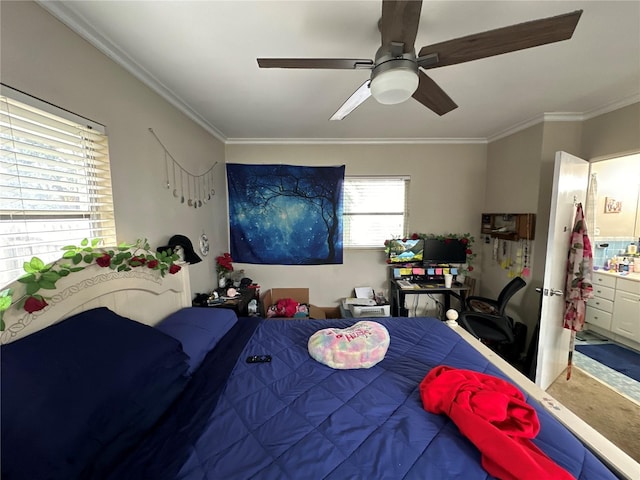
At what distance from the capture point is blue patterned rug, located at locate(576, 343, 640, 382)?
2.48m

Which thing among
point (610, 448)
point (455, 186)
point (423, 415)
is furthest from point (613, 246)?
point (423, 415)

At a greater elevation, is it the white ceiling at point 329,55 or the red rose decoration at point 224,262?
the white ceiling at point 329,55

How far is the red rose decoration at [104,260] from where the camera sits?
1236mm

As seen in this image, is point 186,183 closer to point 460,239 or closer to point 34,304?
point 34,304

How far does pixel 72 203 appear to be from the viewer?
1.27m

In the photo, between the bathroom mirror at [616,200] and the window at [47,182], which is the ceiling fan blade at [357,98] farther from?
the bathroom mirror at [616,200]

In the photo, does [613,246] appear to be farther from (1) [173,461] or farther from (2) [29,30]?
(2) [29,30]

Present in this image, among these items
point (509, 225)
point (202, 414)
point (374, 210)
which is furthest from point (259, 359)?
point (509, 225)

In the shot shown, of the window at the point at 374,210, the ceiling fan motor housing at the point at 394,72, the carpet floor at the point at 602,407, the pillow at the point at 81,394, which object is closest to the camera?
the pillow at the point at 81,394

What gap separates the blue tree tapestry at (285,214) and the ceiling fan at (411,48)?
Answer: 6.09ft

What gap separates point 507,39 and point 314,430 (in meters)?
1.78

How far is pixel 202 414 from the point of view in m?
1.05

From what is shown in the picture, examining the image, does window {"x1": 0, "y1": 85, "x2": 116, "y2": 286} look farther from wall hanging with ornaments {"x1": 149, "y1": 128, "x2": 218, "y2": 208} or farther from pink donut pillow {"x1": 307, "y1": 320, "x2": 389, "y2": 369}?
pink donut pillow {"x1": 307, "y1": 320, "x2": 389, "y2": 369}

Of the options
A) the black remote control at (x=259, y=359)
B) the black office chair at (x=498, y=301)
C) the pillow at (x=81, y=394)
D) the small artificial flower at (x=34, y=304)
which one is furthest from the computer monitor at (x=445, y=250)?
the small artificial flower at (x=34, y=304)
